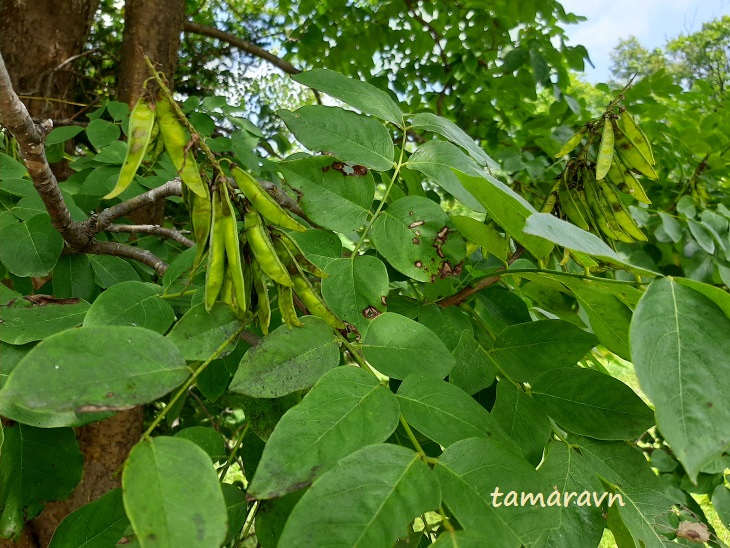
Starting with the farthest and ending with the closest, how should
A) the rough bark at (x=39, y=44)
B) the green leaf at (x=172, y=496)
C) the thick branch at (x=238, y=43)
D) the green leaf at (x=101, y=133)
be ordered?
the thick branch at (x=238, y=43)
the rough bark at (x=39, y=44)
the green leaf at (x=101, y=133)
the green leaf at (x=172, y=496)

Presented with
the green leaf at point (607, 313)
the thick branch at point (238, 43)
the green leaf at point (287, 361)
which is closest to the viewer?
the green leaf at point (287, 361)

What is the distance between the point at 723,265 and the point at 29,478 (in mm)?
1583

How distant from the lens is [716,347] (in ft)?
1.53

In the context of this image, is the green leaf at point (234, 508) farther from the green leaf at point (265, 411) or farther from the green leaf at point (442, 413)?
the green leaf at point (442, 413)

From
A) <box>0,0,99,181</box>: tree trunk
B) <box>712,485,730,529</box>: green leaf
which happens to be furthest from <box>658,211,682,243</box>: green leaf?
<box>0,0,99,181</box>: tree trunk

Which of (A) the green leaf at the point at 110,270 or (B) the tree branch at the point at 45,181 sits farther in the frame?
(A) the green leaf at the point at 110,270

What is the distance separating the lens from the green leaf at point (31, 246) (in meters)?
0.88

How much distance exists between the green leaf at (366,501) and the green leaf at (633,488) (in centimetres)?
26

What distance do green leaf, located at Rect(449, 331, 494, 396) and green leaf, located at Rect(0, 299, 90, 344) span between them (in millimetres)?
462

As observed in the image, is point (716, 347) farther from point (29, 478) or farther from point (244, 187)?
point (29, 478)

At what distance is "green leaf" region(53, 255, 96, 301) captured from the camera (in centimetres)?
94

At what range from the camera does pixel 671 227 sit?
146cm

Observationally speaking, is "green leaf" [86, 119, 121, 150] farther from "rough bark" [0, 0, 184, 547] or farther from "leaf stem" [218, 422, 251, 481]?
"leaf stem" [218, 422, 251, 481]

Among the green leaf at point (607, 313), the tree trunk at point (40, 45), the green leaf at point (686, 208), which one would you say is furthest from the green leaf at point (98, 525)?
the tree trunk at point (40, 45)
